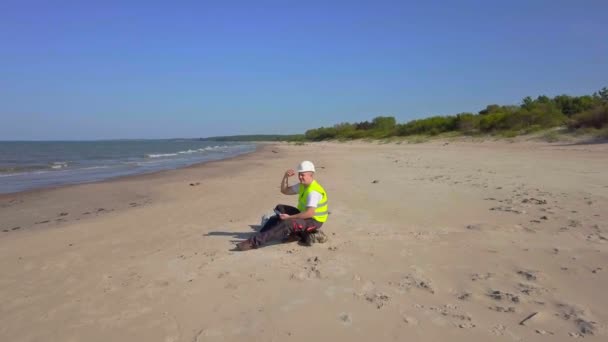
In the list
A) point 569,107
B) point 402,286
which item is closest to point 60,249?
point 402,286

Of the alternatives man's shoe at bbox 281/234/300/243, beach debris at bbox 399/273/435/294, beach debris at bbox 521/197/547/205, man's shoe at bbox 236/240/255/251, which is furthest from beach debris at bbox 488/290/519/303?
beach debris at bbox 521/197/547/205

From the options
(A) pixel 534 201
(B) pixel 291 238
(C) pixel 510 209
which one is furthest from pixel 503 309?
(A) pixel 534 201

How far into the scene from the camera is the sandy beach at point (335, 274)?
2.85 meters

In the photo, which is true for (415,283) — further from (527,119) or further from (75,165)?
(527,119)

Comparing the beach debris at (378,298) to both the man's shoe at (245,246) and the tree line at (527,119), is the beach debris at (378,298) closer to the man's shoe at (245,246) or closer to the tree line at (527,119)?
the man's shoe at (245,246)

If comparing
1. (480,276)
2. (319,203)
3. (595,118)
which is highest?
(595,118)

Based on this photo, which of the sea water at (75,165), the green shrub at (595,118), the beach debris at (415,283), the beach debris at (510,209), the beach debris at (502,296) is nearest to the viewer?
the beach debris at (502,296)

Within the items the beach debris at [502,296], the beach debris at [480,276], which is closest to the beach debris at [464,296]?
the beach debris at [502,296]

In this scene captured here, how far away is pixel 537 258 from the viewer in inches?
156

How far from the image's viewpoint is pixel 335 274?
12.5 feet

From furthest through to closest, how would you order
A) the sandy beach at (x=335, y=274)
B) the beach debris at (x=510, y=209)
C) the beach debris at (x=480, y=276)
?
the beach debris at (x=510, y=209) < the beach debris at (x=480, y=276) < the sandy beach at (x=335, y=274)

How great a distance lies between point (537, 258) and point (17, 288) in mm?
5092

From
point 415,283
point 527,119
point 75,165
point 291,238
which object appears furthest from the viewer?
point 527,119

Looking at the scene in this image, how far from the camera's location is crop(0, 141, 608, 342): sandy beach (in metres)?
2.85
